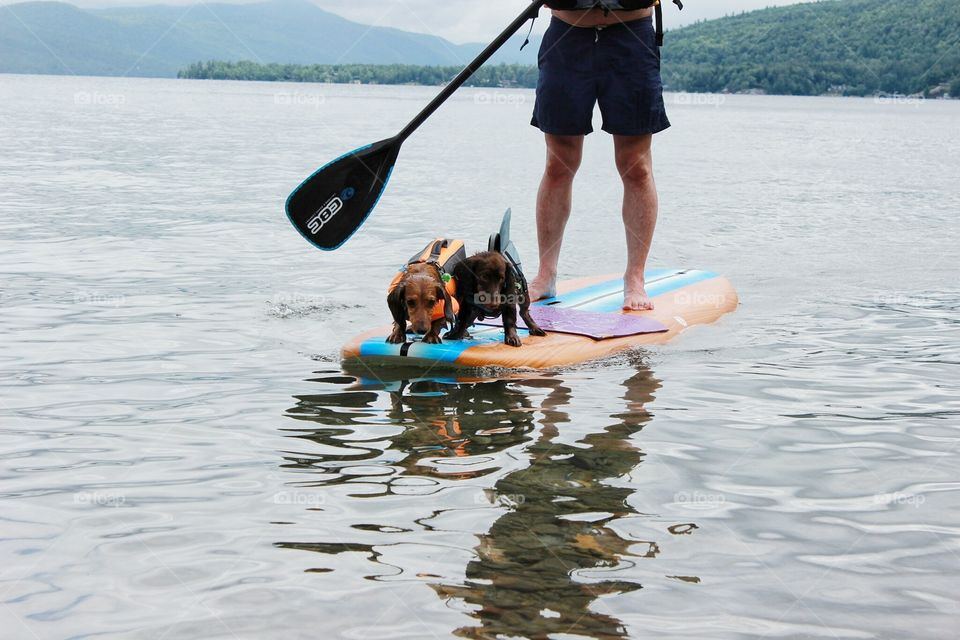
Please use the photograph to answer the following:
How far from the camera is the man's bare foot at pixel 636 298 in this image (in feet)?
22.6

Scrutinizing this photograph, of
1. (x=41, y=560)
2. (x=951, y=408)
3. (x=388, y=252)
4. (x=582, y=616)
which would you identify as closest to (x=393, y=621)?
(x=582, y=616)

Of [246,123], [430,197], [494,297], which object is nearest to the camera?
[494,297]

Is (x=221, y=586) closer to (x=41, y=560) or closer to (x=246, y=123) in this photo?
(x=41, y=560)

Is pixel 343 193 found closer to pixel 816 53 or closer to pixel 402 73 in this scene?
pixel 816 53

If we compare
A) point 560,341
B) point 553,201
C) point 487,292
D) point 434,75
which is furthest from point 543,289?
point 434,75

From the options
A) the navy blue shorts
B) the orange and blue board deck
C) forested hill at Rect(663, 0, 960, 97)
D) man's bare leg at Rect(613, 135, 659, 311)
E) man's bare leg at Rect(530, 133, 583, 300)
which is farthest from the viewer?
forested hill at Rect(663, 0, 960, 97)

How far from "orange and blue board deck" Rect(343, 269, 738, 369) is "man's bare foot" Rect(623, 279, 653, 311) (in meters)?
0.06

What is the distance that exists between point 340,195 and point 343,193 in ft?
0.07

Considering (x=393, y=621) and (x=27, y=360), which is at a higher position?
(x=27, y=360)

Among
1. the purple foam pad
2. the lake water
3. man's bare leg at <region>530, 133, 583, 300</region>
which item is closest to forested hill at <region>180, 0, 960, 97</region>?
the lake water

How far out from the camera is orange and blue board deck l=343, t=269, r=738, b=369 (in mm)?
5723

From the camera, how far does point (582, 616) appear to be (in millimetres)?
3090

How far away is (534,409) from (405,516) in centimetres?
154

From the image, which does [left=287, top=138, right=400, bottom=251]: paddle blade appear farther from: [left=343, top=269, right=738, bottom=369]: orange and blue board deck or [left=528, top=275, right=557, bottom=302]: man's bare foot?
[left=528, top=275, right=557, bottom=302]: man's bare foot
